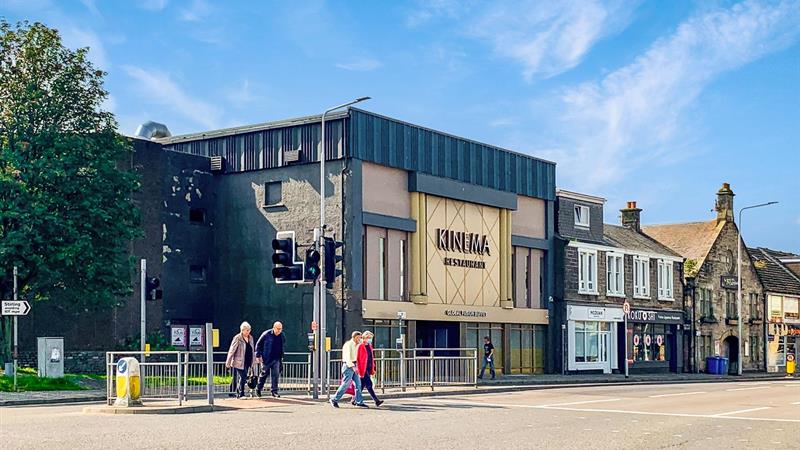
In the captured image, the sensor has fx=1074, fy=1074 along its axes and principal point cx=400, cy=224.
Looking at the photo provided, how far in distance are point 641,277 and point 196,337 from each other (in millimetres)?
24392

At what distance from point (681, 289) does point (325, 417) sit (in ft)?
139

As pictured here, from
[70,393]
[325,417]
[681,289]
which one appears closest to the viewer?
[325,417]

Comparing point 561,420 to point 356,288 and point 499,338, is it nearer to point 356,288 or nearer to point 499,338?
point 356,288

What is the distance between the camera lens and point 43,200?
31.9 metres

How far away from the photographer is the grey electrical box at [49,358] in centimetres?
3187

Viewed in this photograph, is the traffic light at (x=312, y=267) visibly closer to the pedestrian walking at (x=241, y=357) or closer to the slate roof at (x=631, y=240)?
the pedestrian walking at (x=241, y=357)

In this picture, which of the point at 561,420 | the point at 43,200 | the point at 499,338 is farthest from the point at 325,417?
the point at 499,338

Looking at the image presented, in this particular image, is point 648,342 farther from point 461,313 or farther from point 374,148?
point 374,148

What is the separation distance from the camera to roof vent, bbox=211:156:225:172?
1671 inches

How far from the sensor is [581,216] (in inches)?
2076

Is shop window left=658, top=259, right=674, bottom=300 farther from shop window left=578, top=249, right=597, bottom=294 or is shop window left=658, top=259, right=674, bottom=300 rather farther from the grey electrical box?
the grey electrical box

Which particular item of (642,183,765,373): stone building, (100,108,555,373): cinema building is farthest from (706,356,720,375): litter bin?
(100,108,555,373): cinema building

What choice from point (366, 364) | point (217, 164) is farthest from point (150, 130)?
point (366, 364)

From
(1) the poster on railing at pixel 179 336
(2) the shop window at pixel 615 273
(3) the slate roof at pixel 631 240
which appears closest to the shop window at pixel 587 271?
(2) the shop window at pixel 615 273
